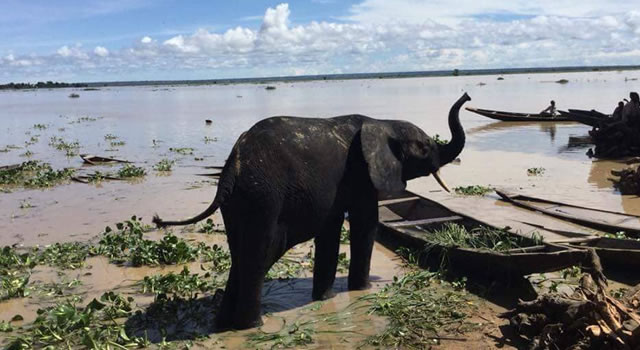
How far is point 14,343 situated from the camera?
5.41 meters

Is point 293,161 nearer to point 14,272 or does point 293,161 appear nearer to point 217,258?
point 217,258

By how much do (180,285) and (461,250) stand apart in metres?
3.55

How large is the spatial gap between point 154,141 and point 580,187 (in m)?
17.9

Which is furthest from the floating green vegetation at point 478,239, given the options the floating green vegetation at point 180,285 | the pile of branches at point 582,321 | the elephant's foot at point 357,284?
the floating green vegetation at point 180,285

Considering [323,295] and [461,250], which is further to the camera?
[461,250]

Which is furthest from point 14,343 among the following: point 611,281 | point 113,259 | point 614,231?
point 614,231

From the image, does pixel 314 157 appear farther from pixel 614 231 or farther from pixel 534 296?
pixel 614 231

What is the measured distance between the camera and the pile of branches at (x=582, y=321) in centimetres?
433

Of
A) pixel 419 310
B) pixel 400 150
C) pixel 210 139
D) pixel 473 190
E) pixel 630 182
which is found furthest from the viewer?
pixel 210 139

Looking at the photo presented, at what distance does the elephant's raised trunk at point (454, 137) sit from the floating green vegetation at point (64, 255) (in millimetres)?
5437

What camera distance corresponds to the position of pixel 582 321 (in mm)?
4645

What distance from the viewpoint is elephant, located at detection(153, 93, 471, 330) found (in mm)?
5457

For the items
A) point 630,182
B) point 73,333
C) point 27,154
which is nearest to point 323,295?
point 73,333

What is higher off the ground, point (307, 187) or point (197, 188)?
point (307, 187)
